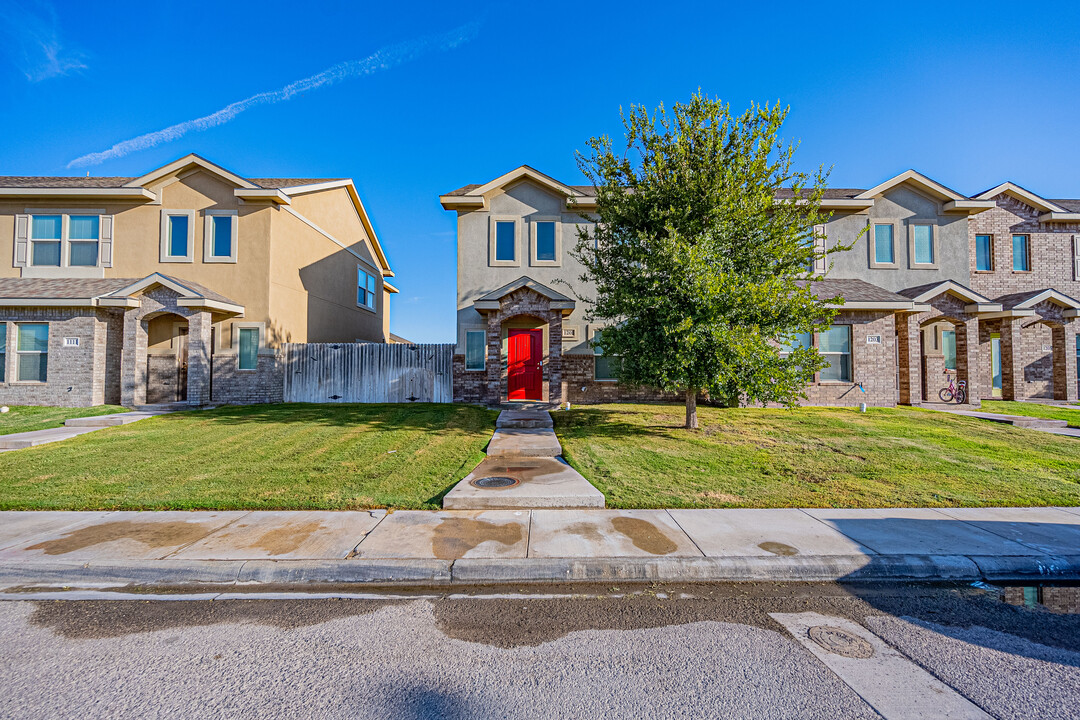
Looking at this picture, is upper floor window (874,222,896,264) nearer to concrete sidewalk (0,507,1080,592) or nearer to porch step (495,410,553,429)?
porch step (495,410,553,429)

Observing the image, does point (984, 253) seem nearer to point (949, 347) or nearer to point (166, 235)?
point (949, 347)

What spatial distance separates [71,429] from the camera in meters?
11.6

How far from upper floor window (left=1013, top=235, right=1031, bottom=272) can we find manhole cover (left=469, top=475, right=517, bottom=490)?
2274 cm

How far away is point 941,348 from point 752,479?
15407 millimetres

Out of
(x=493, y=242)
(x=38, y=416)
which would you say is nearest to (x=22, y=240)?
(x=38, y=416)

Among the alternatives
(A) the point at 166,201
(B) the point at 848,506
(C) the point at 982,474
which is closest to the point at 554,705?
(B) the point at 848,506

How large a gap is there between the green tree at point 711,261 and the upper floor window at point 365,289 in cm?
1554

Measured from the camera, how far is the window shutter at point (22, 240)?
1644 centimetres

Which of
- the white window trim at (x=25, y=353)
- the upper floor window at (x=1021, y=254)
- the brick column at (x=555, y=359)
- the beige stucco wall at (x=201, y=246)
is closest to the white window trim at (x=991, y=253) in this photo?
the upper floor window at (x=1021, y=254)

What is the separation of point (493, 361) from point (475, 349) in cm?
172

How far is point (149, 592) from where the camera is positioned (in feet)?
14.2

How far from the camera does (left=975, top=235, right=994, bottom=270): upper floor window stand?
62.6 ft

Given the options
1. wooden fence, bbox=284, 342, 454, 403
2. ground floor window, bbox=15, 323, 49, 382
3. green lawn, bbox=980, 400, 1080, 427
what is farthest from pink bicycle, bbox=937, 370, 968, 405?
ground floor window, bbox=15, 323, 49, 382

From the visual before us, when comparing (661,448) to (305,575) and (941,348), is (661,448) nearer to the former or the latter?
(305,575)
